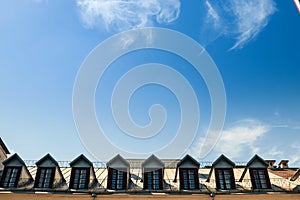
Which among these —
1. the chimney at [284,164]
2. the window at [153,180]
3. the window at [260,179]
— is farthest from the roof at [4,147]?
the chimney at [284,164]

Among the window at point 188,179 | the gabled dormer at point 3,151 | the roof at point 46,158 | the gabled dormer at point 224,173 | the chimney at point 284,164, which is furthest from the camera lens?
the chimney at point 284,164

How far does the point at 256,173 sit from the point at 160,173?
8.54 meters

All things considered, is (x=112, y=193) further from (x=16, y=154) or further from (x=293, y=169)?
(x=293, y=169)

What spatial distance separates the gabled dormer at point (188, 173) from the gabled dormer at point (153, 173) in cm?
174

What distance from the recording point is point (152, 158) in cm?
2420

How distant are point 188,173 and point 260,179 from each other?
6285mm

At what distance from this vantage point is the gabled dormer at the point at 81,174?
75.6ft

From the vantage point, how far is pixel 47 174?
23375 mm

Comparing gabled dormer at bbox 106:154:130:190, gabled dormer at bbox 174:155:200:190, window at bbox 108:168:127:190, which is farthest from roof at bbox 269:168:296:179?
window at bbox 108:168:127:190

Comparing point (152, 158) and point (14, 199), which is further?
point (152, 158)

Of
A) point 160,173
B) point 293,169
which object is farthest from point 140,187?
point 293,169

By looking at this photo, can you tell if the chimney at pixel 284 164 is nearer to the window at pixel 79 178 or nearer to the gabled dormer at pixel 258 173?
the gabled dormer at pixel 258 173

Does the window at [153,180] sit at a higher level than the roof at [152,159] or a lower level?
lower

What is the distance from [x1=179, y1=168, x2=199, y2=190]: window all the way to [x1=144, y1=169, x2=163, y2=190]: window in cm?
187
